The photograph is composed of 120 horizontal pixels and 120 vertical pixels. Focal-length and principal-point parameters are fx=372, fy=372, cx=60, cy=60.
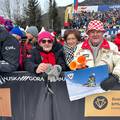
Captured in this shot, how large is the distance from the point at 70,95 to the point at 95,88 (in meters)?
0.33

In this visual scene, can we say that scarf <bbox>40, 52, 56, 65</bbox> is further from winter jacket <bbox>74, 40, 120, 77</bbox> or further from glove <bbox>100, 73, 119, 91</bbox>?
glove <bbox>100, 73, 119, 91</bbox>

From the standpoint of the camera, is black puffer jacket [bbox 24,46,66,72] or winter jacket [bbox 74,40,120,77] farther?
black puffer jacket [bbox 24,46,66,72]

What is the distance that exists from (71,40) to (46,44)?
0.90 meters

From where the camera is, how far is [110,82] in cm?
458

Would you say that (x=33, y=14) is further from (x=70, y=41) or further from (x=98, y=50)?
(x=98, y=50)

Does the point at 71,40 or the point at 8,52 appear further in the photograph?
the point at 71,40

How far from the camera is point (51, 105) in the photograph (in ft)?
16.0

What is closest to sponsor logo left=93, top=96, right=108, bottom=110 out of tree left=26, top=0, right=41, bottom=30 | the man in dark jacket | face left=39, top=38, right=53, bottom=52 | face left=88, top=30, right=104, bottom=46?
face left=88, top=30, right=104, bottom=46

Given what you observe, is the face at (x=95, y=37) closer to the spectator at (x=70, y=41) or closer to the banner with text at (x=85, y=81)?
the banner with text at (x=85, y=81)

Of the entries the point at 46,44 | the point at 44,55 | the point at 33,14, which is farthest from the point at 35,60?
the point at 33,14

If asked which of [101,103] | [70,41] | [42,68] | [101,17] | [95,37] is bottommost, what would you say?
[101,17]

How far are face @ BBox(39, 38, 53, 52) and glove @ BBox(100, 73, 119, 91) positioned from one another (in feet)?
3.32

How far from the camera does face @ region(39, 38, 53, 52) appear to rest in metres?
5.25

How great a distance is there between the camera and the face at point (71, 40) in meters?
6.01
